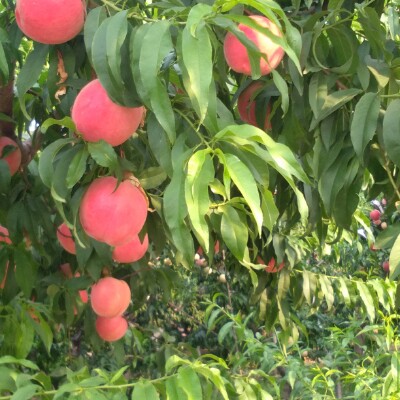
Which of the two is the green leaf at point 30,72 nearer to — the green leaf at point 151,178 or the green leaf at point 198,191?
the green leaf at point 151,178

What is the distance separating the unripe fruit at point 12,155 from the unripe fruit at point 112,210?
53 centimetres

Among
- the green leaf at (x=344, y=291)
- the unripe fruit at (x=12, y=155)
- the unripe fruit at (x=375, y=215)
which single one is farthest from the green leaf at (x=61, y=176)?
the unripe fruit at (x=375, y=215)

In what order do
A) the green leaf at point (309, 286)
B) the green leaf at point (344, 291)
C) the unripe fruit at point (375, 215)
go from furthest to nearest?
the unripe fruit at point (375, 215) → the green leaf at point (344, 291) → the green leaf at point (309, 286)

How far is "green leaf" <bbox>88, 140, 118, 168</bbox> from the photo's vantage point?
39.4 inches

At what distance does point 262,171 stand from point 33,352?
99.4 inches

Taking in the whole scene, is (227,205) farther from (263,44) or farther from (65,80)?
(65,80)

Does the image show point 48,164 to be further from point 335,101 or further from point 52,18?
point 335,101

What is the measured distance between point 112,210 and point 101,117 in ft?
0.51

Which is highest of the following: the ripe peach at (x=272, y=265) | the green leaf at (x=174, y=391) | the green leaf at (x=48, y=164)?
the green leaf at (x=48, y=164)

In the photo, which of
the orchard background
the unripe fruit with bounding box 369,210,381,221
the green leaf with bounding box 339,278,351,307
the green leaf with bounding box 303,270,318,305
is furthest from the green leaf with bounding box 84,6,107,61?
the unripe fruit with bounding box 369,210,381,221

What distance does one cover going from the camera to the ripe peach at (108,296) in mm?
1804

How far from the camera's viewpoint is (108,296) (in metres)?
1.80

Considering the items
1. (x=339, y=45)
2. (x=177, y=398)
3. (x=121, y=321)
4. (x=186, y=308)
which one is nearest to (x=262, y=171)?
(x=339, y=45)

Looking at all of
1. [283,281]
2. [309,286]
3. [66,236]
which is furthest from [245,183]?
[309,286]
